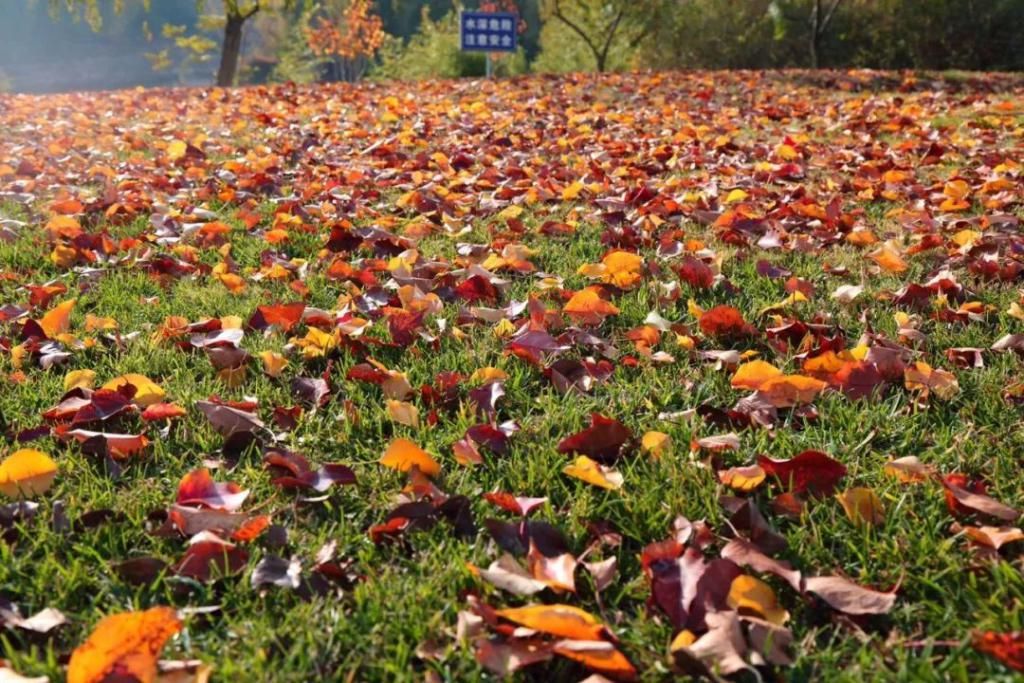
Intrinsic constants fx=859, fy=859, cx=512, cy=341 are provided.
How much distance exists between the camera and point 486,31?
14.0m

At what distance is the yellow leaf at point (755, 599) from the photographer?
1374mm

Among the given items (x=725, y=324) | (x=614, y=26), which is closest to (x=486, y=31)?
(x=614, y=26)

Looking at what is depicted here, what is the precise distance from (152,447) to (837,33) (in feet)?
63.1

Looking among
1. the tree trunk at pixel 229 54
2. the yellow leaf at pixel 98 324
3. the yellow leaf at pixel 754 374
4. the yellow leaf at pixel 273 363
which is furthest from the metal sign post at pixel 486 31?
the yellow leaf at pixel 754 374

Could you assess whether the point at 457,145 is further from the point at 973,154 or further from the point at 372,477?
the point at 372,477

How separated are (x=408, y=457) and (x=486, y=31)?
13287 mm

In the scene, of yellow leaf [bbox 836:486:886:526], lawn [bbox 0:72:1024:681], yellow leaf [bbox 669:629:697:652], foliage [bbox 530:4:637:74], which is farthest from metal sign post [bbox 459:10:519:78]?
yellow leaf [bbox 669:629:697:652]

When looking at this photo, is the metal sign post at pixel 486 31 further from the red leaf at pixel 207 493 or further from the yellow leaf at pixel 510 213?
the red leaf at pixel 207 493

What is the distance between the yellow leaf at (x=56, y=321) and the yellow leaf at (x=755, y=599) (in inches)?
86.3

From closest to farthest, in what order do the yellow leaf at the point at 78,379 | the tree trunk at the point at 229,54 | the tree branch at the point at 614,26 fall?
the yellow leaf at the point at 78,379
the tree trunk at the point at 229,54
the tree branch at the point at 614,26

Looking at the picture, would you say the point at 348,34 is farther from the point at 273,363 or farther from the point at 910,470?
the point at 910,470

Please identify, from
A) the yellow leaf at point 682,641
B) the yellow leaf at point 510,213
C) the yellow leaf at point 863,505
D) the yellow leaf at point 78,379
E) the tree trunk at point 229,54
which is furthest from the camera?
the tree trunk at point 229,54

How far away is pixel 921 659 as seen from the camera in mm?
1290

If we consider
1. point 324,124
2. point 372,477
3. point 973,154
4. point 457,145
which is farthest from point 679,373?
point 324,124
